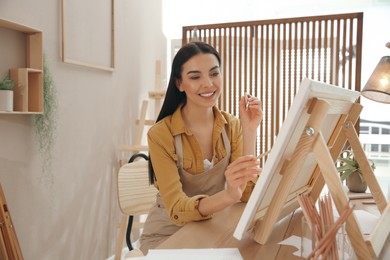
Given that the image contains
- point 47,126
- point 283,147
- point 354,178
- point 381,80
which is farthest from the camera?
point 47,126

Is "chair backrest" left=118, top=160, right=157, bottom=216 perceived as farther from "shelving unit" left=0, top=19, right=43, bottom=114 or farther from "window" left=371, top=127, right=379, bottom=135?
"window" left=371, top=127, right=379, bottom=135

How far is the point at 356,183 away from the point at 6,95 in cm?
186

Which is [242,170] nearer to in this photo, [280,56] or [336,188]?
[336,188]

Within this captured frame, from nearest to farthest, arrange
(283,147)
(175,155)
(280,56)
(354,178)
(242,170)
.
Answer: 1. (283,147)
2. (242,170)
3. (175,155)
4. (354,178)
5. (280,56)

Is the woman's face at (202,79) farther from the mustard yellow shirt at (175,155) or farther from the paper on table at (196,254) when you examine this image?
the paper on table at (196,254)

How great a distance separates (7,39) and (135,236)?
93.8 inches

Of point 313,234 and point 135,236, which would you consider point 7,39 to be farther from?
point 135,236

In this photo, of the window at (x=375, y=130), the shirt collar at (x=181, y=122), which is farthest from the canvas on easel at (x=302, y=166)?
the window at (x=375, y=130)

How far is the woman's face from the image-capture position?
5.50 feet

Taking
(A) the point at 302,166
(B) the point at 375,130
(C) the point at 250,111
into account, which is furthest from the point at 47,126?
(B) the point at 375,130

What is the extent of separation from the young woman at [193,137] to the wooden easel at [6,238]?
2.53 feet

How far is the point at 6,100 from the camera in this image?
6.61ft

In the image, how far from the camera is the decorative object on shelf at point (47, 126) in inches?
95.0

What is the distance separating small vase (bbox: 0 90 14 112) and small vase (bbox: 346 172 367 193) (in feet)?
5.90
